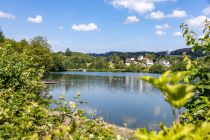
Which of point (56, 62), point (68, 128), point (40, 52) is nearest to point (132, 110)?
point (68, 128)

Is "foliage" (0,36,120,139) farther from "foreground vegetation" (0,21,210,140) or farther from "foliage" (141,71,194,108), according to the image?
"foliage" (141,71,194,108)

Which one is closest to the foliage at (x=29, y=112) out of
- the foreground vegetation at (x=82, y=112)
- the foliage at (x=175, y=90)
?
the foreground vegetation at (x=82, y=112)

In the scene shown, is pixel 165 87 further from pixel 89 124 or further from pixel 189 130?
pixel 89 124

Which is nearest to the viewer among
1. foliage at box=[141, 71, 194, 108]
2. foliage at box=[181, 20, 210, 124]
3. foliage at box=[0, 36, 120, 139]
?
foliage at box=[141, 71, 194, 108]

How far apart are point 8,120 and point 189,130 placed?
229 inches

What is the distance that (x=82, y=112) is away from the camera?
25.5 feet

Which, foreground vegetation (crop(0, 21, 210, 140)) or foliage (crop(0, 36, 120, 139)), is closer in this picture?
foreground vegetation (crop(0, 21, 210, 140))

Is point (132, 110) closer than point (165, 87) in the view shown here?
No

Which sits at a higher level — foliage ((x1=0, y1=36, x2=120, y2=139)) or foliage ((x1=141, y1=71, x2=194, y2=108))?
foliage ((x1=141, y1=71, x2=194, y2=108))

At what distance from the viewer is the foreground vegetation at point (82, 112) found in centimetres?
132

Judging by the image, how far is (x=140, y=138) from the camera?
1341 millimetres

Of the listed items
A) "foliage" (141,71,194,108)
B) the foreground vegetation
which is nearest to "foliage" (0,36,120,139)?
the foreground vegetation

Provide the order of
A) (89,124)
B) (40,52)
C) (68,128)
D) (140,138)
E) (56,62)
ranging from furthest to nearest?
(56,62) < (40,52) < (89,124) < (68,128) < (140,138)

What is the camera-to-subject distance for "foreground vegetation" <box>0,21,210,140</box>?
1.32 meters
